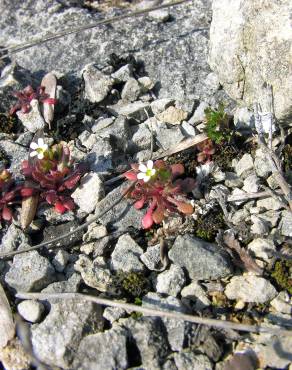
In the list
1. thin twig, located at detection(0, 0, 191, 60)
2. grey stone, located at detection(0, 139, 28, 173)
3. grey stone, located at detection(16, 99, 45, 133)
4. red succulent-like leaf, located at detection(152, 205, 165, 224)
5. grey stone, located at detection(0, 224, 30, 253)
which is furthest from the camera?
thin twig, located at detection(0, 0, 191, 60)

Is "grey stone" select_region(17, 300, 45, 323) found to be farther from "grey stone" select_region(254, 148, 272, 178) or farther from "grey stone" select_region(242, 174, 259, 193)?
"grey stone" select_region(254, 148, 272, 178)

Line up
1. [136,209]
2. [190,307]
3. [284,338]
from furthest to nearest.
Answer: [136,209] → [190,307] → [284,338]

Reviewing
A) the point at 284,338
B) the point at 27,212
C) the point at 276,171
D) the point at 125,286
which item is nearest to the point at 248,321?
the point at 284,338

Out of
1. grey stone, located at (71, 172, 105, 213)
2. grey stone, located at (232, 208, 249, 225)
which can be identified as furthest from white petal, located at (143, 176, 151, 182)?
grey stone, located at (232, 208, 249, 225)

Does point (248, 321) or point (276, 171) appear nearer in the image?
point (248, 321)

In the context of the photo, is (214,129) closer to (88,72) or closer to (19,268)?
(88,72)
